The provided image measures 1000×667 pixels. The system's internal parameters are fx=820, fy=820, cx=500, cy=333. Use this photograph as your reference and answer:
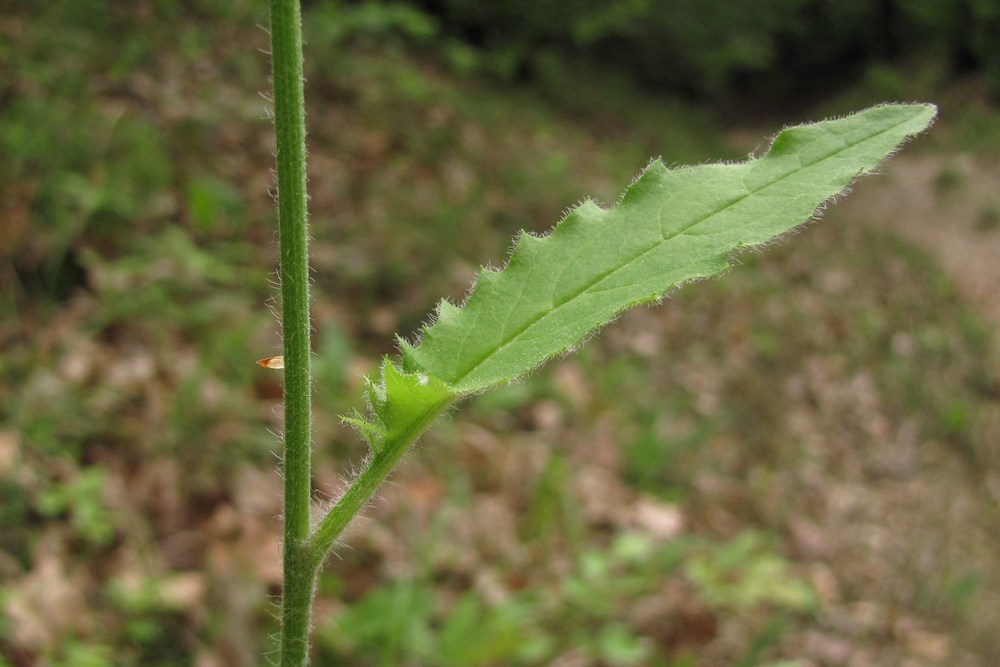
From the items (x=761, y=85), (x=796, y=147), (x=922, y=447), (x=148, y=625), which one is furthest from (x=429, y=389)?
(x=761, y=85)

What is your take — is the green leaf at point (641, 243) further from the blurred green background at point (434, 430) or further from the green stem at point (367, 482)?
the blurred green background at point (434, 430)

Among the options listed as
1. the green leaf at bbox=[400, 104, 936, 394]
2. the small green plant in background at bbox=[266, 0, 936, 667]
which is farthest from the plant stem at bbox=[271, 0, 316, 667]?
the green leaf at bbox=[400, 104, 936, 394]

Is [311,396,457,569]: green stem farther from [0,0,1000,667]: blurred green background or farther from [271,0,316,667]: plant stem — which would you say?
[0,0,1000,667]: blurred green background

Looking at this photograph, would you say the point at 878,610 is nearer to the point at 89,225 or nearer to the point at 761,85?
the point at 89,225

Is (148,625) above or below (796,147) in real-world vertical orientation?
below

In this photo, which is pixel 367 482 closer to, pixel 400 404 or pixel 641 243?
pixel 400 404

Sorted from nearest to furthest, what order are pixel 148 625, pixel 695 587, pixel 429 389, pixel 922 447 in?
pixel 429 389 < pixel 148 625 < pixel 695 587 < pixel 922 447

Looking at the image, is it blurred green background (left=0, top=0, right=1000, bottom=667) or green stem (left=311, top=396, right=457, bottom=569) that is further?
blurred green background (left=0, top=0, right=1000, bottom=667)
